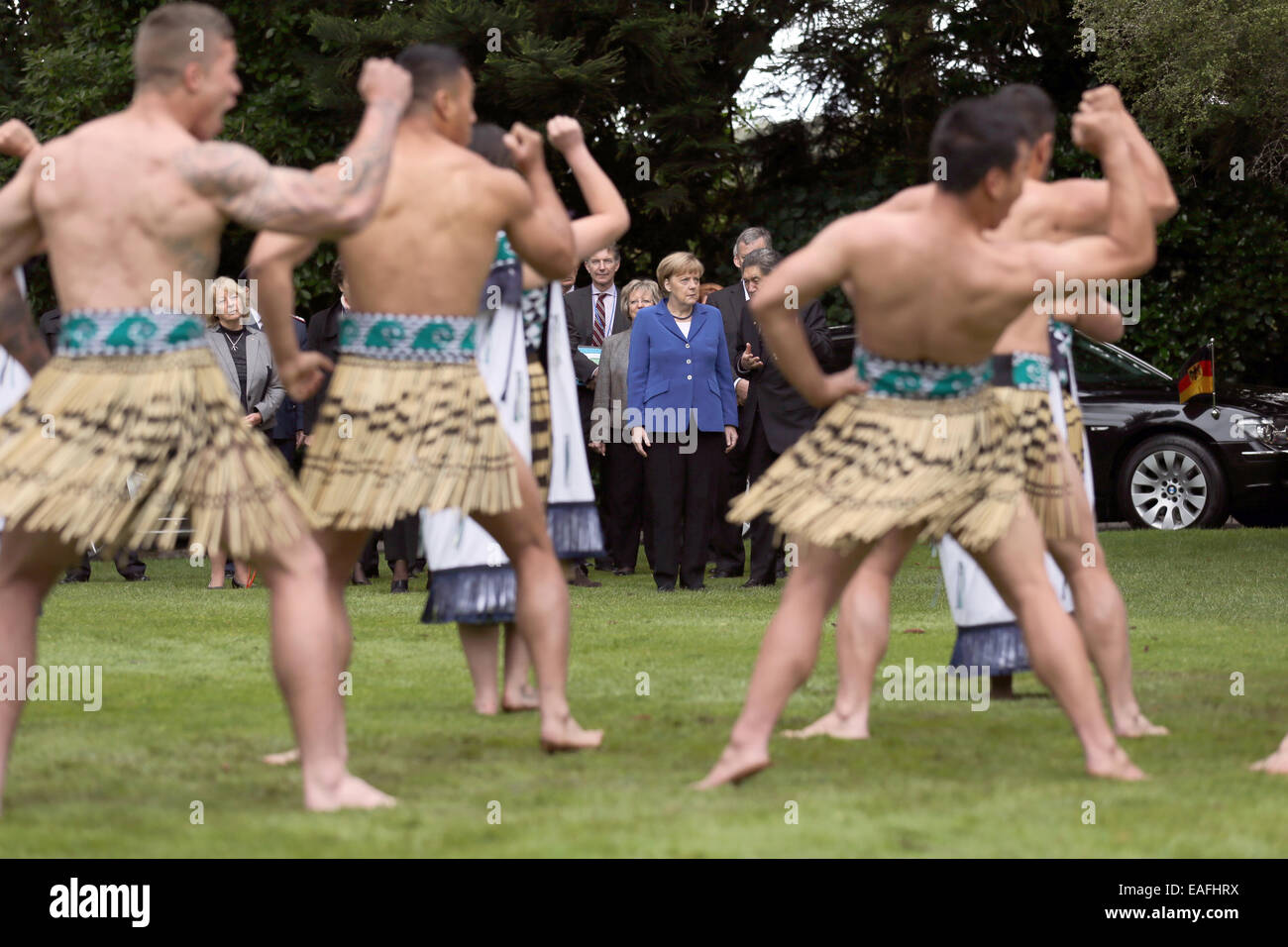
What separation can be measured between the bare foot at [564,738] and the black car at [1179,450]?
10407 mm

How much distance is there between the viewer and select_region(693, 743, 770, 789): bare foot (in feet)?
17.1

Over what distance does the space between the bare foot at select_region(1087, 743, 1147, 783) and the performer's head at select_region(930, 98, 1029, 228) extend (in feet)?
5.14

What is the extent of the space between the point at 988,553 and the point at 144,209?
2.51 m

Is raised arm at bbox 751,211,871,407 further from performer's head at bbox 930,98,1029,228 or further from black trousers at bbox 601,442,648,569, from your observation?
black trousers at bbox 601,442,648,569

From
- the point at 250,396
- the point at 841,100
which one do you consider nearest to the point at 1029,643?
the point at 250,396

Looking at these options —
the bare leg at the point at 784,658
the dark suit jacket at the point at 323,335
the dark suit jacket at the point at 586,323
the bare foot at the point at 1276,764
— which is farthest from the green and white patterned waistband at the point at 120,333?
the dark suit jacket at the point at 586,323

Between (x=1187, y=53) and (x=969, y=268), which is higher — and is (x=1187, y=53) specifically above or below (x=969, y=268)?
above

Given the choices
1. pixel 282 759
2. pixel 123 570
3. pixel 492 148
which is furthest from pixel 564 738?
pixel 123 570

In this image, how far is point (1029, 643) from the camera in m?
5.45

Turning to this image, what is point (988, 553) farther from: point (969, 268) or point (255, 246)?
point (255, 246)

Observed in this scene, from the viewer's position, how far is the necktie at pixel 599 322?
13703 millimetres

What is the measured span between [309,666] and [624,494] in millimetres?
8574

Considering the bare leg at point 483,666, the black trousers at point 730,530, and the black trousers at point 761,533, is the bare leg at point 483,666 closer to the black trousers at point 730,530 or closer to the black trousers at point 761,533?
the black trousers at point 761,533

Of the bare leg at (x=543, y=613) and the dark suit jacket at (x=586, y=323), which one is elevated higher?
the dark suit jacket at (x=586, y=323)
